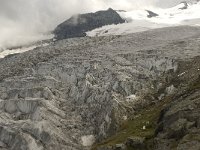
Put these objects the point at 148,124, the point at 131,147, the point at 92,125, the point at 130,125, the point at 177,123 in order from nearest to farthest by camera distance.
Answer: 1. the point at 177,123
2. the point at 131,147
3. the point at 148,124
4. the point at 130,125
5. the point at 92,125

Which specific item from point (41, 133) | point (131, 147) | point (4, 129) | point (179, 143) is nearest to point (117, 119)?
point (41, 133)

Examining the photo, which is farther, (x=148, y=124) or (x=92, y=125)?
(x=92, y=125)

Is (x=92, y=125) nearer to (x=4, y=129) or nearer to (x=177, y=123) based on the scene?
(x=4, y=129)

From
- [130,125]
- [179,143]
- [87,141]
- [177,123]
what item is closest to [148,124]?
[130,125]

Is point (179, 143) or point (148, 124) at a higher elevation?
point (179, 143)

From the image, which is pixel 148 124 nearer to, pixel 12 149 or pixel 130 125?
pixel 130 125

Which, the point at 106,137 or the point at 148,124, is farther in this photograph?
the point at 106,137

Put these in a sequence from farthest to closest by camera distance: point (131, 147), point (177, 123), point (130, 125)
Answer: point (130, 125)
point (131, 147)
point (177, 123)

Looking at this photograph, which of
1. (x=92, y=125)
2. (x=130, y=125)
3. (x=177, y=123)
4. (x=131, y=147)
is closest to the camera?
(x=177, y=123)

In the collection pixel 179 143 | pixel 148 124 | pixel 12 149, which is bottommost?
pixel 12 149
